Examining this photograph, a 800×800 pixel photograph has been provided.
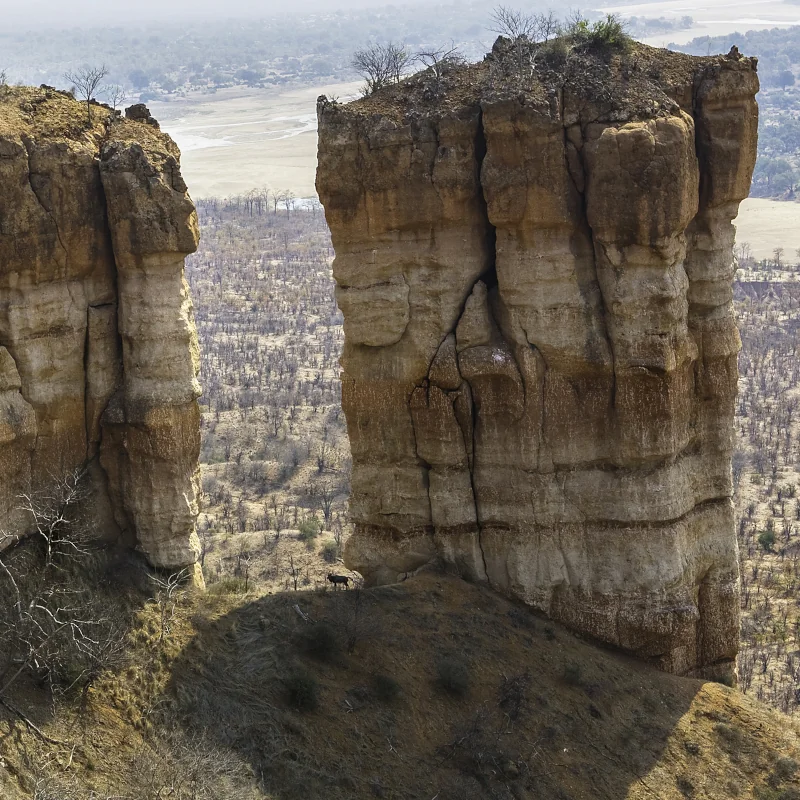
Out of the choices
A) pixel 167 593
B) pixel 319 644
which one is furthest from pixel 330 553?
pixel 167 593

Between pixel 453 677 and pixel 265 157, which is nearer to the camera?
pixel 453 677

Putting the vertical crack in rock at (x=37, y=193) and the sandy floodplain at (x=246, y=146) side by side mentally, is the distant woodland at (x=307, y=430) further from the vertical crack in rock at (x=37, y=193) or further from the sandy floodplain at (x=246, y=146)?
the sandy floodplain at (x=246, y=146)

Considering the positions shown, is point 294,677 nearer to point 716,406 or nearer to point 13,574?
point 13,574

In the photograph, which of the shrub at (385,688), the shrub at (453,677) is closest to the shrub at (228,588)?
the shrub at (385,688)

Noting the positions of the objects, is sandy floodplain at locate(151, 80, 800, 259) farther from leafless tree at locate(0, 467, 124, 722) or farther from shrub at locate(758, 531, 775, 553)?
leafless tree at locate(0, 467, 124, 722)

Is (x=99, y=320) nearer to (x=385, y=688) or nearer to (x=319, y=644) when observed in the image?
(x=319, y=644)

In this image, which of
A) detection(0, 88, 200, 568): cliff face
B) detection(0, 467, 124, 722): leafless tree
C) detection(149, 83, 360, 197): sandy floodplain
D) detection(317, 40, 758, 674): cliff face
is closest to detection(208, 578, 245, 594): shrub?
detection(0, 88, 200, 568): cliff face
